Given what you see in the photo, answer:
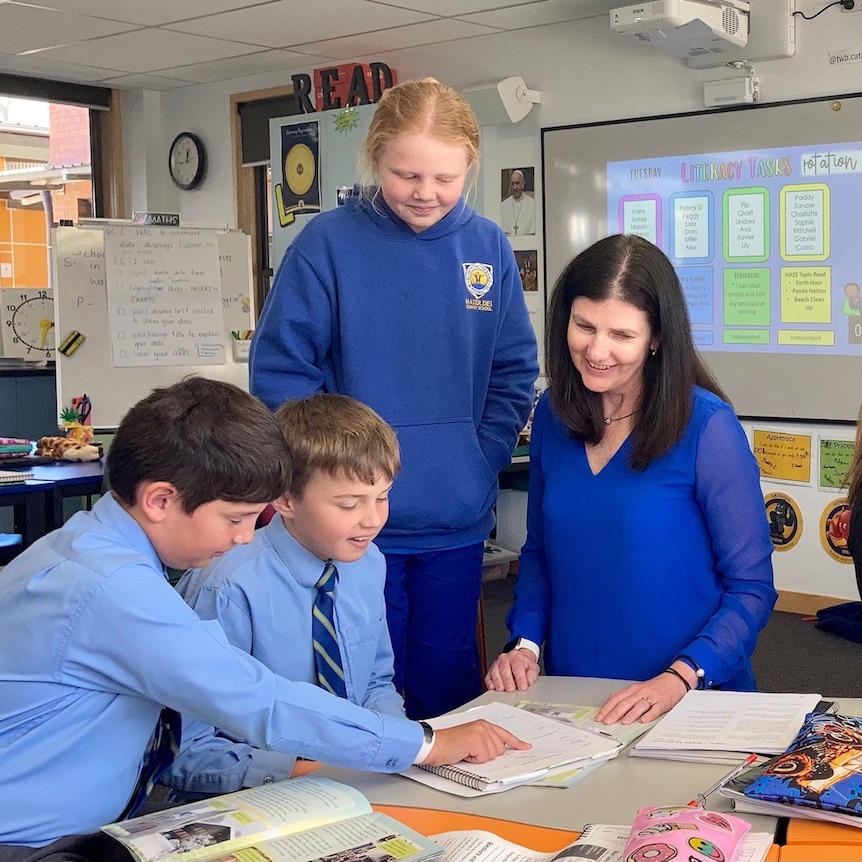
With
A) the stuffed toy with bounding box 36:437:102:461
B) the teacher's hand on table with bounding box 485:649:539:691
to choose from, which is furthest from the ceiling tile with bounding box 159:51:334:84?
the teacher's hand on table with bounding box 485:649:539:691

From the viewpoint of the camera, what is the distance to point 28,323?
262 inches

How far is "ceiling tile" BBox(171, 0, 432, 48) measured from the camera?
5.24 meters

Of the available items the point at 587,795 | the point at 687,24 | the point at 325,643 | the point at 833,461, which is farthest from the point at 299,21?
the point at 587,795

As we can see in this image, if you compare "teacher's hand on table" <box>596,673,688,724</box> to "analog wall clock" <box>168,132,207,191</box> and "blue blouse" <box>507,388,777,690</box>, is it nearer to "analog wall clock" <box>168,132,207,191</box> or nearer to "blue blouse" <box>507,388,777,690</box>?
"blue blouse" <box>507,388,777,690</box>

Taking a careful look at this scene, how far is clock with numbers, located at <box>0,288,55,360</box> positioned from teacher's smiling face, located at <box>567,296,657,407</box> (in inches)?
209

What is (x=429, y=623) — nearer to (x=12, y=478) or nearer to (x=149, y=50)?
(x=12, y=478)

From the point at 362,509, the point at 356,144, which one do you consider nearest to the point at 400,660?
the point at 362,509

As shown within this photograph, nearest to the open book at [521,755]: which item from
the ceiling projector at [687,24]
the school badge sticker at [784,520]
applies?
the ceiling projector at [687,24]

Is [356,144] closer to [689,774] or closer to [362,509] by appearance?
[362,509]

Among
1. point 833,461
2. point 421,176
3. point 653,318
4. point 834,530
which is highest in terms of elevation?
point 421,176

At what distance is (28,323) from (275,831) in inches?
233

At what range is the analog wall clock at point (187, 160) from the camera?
720 cm

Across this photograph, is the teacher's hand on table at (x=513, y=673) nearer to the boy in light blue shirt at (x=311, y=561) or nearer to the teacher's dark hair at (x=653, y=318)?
the boy in light blue shirt at (x=311, y=561)

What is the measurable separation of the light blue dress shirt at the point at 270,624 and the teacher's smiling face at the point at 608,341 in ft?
1.64
